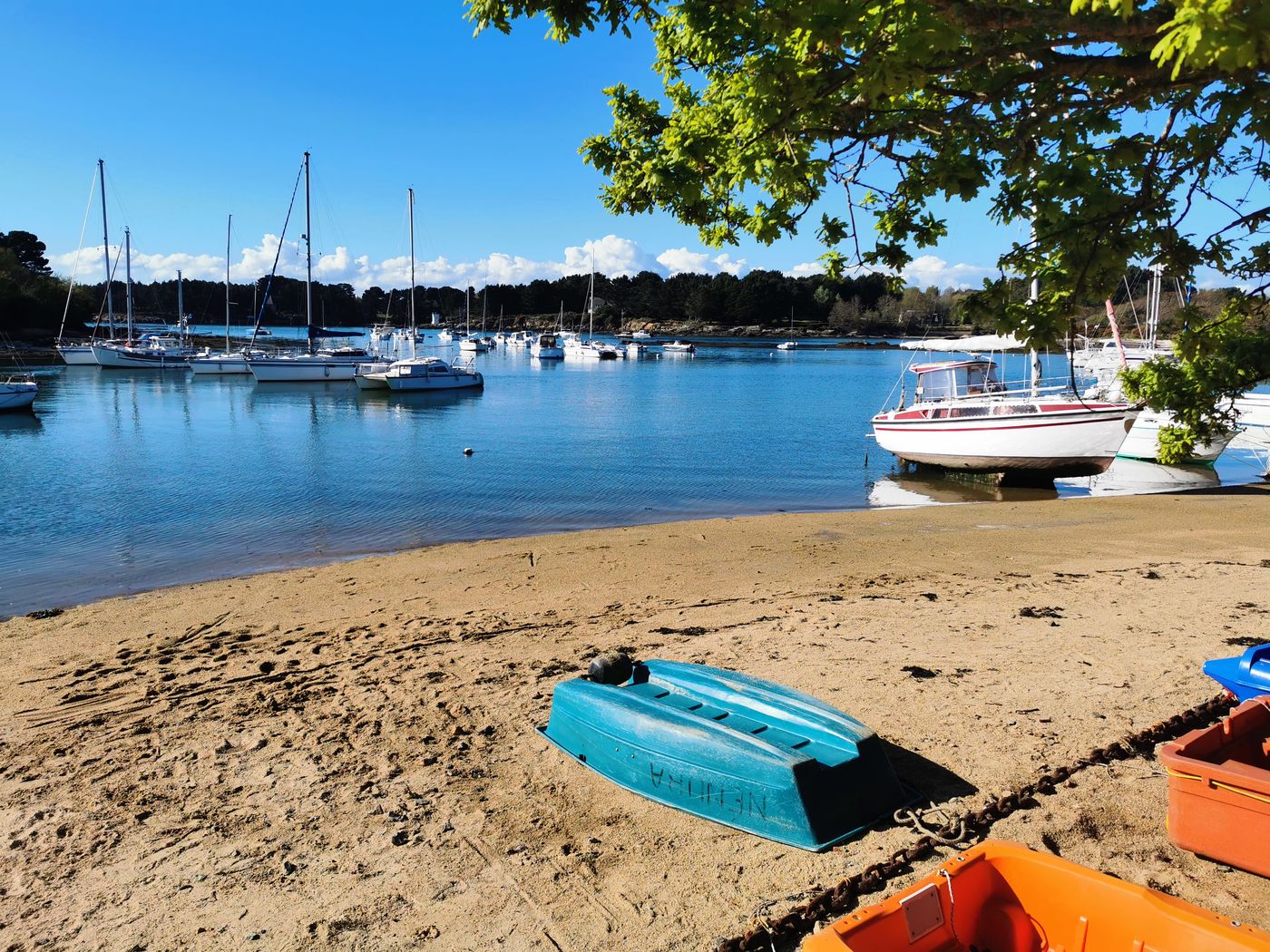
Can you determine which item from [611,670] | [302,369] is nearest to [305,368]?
[302,369]

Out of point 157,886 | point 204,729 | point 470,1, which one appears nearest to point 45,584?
point 204,729

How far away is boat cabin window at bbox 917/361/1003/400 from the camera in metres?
27.6

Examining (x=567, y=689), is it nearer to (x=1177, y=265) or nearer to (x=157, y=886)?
(x=157, y=886)

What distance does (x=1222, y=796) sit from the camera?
431cm

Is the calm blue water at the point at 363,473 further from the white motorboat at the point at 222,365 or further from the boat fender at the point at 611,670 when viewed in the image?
the white motorboat at the point at 222,365

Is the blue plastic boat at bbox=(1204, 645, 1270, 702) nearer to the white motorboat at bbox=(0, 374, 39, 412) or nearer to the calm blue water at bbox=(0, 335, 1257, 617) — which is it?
the calm blue water at bbox=(0, 335, 1257, 617)

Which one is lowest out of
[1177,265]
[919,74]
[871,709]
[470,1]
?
[871,709]

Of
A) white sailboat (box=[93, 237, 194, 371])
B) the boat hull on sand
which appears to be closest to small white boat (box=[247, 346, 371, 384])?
white sailboat (box=[93, 237, 194, 371])

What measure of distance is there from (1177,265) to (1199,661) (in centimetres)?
337

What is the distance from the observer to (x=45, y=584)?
13836 mm

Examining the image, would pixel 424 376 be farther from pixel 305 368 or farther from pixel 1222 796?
pixel 1222 796

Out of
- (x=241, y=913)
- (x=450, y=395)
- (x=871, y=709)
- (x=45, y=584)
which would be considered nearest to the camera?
(x=241, y=913)

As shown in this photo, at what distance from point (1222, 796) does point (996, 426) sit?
21.8 m

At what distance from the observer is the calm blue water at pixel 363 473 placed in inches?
663
